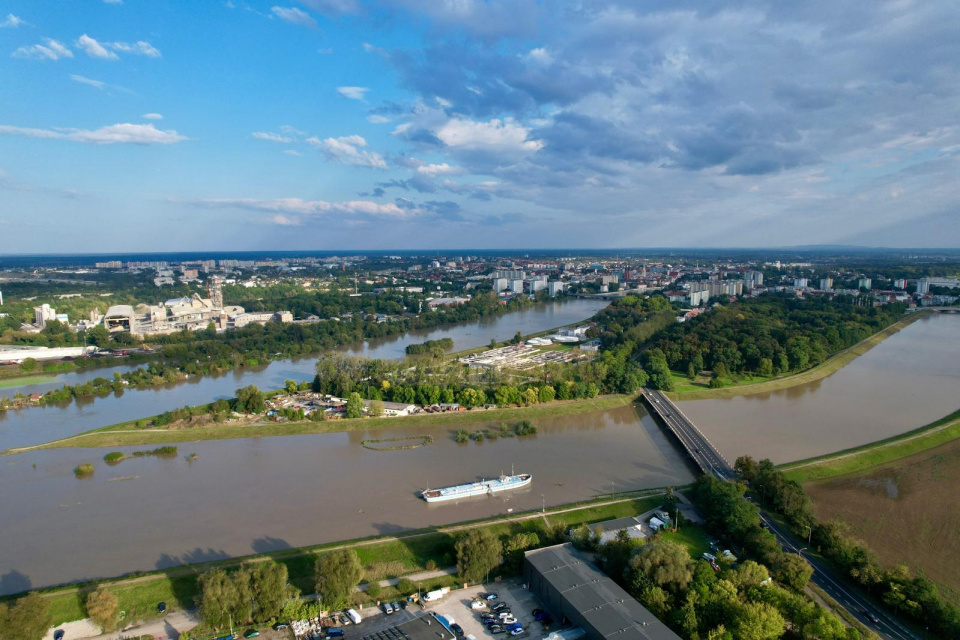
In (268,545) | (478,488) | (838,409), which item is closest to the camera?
(268,545)

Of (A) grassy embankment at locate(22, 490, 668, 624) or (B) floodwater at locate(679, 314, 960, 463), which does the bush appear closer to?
(A) grassy embankment at locate(22, 490, 668, 624)

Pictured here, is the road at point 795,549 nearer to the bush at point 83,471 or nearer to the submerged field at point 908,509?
the submerged field at point 908,509

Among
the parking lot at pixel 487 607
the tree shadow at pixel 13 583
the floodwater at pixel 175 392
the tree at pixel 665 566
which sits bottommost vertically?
the tree shadow at pixel 13 583

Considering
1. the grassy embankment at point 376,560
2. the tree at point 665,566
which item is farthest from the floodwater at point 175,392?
the tree at point 665,566

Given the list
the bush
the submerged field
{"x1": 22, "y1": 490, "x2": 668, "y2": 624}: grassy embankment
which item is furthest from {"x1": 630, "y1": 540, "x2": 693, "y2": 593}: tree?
the bush

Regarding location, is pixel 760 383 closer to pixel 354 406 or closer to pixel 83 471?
pixel 354 406

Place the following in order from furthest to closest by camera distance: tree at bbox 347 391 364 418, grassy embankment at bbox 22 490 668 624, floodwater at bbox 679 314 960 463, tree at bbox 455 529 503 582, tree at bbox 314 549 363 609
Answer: tree at bbox 347 391 364 418 < floodwater at bbox 679 314 960 463 < tree at bbox 455 529 503 582 < grassy embankment at bbox 22 490 668 624 < tree at bbox 314 549 363 609

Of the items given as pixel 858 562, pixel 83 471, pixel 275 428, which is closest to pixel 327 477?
pixel 275 428
